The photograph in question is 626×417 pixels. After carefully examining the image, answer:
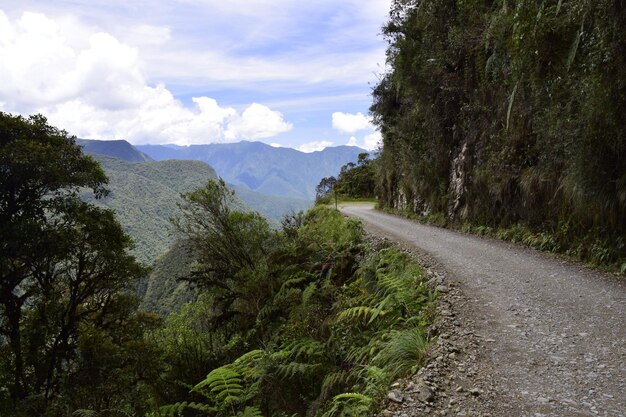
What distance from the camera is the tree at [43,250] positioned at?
11.7m

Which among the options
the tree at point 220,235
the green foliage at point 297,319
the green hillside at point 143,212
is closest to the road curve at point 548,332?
the green foliage at point 297,319

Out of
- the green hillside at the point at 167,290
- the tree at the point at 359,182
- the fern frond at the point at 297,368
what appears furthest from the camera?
the tree at the point at 359,182

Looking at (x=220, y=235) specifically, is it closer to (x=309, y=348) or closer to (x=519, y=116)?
(x=309, y=348)

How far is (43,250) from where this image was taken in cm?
1180

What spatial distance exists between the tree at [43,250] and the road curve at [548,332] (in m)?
11.3

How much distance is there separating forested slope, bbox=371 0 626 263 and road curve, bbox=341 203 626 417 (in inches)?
66.8

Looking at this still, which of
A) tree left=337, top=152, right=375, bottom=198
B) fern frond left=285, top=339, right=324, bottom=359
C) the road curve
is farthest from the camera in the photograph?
tree left=337, top=152, right=375, bottom=198

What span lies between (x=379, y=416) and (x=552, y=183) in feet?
29.8

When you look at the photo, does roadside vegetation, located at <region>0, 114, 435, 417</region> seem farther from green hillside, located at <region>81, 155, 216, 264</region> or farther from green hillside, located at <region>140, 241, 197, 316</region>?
green hillside, located at <region>81, 155, 216, 264</region>

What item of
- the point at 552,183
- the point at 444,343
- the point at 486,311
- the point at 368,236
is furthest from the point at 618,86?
the point at 368,236

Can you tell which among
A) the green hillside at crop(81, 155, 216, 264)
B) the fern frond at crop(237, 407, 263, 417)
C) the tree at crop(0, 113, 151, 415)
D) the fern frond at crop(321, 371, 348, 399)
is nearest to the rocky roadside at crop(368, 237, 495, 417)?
the fern frond at crop(321, 371, 348, 399)

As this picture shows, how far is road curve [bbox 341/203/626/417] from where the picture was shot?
11.6 feet

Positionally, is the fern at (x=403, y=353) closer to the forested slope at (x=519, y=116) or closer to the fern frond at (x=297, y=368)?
the fern frond at (x=297, y=368)

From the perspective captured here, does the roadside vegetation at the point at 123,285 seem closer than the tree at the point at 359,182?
Yes
